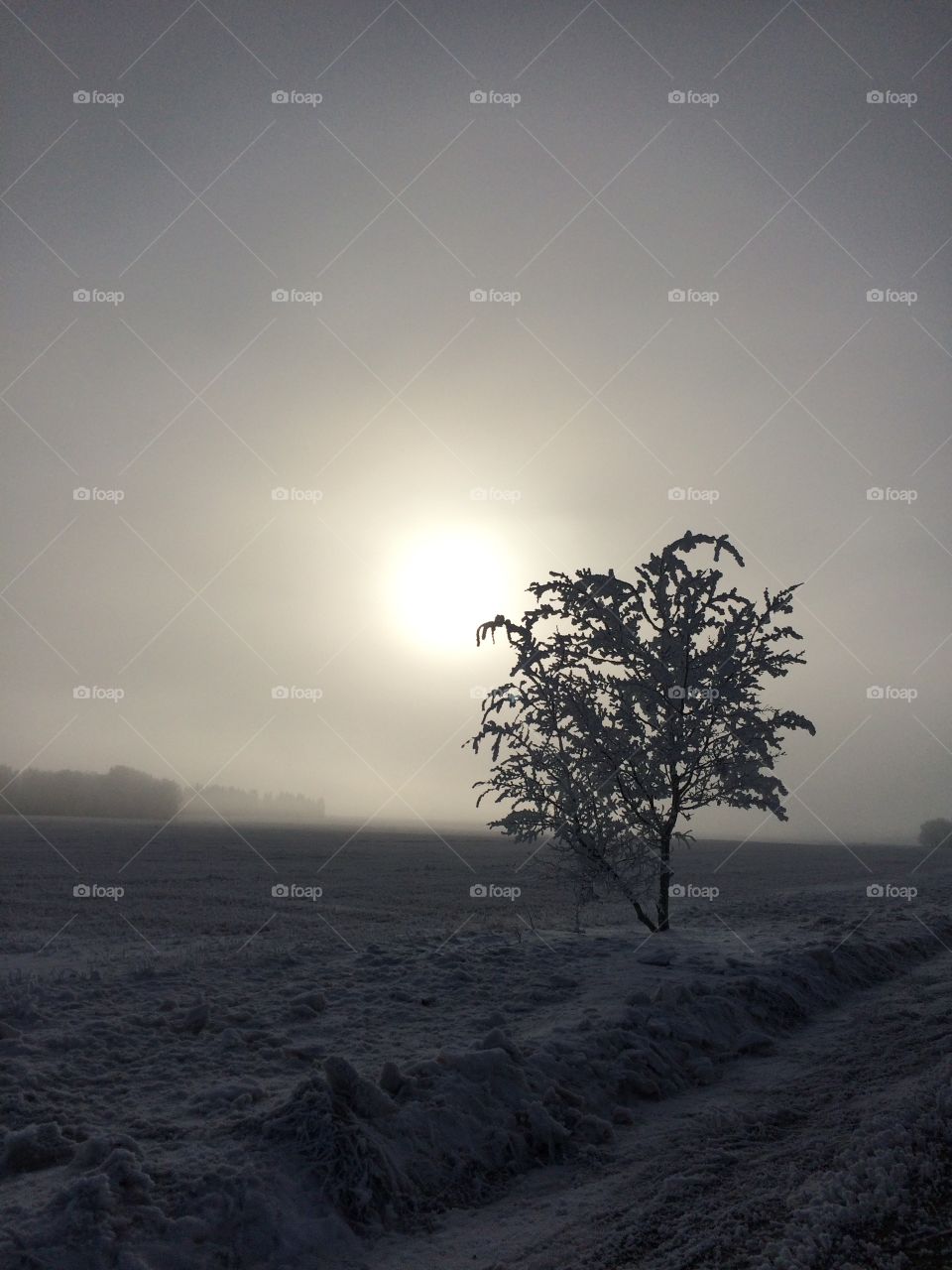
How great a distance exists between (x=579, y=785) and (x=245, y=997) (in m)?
7.07

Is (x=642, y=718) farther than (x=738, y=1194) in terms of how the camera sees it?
Yes

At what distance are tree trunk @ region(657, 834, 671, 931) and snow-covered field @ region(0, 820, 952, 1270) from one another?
2.23 feet

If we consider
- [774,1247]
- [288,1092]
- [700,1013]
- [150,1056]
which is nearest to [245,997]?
[150,1056]

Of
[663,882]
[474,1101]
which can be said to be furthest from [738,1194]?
[663,882]

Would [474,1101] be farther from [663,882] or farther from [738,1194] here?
[663,882]

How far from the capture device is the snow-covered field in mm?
4844

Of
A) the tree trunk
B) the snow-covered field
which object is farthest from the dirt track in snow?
the tree trunk

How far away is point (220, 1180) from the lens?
521 cm

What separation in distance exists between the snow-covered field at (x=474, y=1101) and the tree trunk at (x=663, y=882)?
0.68m

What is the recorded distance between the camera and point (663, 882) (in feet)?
48.4

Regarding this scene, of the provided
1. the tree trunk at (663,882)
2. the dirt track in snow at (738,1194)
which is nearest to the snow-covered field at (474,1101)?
the dirt track in snow at (738,1194)

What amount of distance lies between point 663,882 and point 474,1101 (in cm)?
901

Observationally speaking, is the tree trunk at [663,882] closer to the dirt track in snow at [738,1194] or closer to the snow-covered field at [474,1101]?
the snow-covered field at [474,1101]

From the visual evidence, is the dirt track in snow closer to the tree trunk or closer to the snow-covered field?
the snow-covered field
